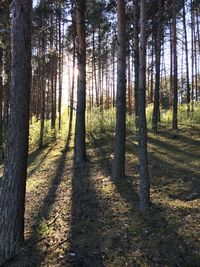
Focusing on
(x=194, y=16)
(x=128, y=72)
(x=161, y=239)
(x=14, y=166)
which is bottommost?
(x=161, y=239)

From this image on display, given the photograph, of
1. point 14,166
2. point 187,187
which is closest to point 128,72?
point 187,187

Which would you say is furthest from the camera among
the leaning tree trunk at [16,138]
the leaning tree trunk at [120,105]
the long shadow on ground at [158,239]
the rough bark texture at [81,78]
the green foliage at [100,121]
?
the green foliage at [100,121]

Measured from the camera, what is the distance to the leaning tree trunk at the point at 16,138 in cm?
652

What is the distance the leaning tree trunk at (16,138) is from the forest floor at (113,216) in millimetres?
552

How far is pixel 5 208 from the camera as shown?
6523 millimetres

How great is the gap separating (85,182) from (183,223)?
4.54m

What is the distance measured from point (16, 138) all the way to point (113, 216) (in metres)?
2.76

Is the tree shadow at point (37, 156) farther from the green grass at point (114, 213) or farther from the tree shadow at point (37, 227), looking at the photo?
the tree shadow at point (37, 227)

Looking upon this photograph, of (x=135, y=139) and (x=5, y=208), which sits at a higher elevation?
(x=135, y=139)

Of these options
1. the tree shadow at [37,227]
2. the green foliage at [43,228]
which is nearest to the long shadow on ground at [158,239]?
the tree shadow at [37,227]

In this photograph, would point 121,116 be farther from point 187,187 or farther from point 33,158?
point 33,158

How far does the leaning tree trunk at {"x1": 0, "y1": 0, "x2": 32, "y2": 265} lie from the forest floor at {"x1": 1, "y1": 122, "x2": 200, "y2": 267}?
55 cm

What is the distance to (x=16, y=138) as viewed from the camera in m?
6.51

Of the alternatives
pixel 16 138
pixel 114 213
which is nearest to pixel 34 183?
pixel 114 213
